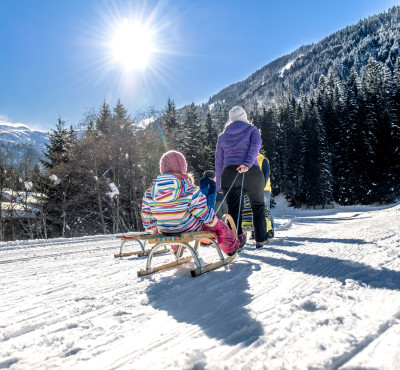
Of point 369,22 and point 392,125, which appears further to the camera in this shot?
point 369,22

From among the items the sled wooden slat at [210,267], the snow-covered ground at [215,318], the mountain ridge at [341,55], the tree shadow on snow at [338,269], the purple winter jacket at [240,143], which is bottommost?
the tree shadow on snow at [338,269]

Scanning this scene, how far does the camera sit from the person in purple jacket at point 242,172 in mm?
3854

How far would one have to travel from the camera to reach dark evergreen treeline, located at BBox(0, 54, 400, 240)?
832 inches

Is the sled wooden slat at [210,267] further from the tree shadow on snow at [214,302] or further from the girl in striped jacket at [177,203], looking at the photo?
the girl in striped jacket at [177,203]

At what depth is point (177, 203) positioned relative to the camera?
265cm

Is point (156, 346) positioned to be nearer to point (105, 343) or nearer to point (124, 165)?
point (105, 343)

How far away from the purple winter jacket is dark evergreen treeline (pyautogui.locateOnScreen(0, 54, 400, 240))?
16.8 m

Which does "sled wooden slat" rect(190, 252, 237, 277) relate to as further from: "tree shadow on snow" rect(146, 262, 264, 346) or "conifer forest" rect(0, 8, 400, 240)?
"conifer forest" rect(0, 8, 400, 240)

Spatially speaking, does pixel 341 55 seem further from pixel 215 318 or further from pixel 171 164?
pixel 215 318

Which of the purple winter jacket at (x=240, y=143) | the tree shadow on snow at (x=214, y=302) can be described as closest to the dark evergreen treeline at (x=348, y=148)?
the purple winter jacket at (x=240, y=143)

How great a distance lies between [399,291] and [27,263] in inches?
179

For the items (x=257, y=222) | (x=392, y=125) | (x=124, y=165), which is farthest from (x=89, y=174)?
(x=392, y=125)

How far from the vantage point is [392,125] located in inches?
1340

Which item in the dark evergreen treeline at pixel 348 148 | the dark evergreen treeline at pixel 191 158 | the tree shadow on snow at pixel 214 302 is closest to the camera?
the tree shadow on snow at pixel 214 302
